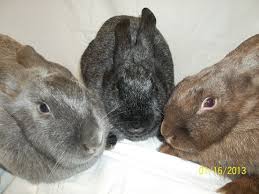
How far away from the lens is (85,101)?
7.11 feet

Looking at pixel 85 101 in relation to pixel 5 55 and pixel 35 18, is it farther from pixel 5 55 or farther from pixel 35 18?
pixel 35 18

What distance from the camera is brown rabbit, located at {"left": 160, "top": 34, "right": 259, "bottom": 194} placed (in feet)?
7.22

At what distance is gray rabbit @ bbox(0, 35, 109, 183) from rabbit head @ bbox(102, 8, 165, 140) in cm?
14

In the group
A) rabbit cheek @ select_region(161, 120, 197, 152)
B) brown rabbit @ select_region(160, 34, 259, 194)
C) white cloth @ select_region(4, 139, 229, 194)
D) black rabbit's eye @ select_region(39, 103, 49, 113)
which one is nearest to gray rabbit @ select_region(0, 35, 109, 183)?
black rabbit's eye @ select_region(39, 103, 49, 113)

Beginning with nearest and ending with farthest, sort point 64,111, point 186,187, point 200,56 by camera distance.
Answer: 1. point 64,111
2. point 186,187
3. point 200,56

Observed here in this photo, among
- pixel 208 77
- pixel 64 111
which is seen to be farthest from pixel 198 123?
pixel 64 111

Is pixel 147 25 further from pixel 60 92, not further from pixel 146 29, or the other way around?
pixel 60 92

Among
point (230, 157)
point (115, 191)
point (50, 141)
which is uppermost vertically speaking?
point (50, 141)

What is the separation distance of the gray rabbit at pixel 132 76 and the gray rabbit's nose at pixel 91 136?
339 mm

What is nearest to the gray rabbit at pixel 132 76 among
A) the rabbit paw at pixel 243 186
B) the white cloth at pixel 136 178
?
the white cloth at pixel 136 178

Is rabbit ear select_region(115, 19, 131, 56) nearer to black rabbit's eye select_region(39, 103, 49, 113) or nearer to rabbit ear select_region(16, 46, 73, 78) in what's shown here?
rabbit ear select_region(16, 46, 73, 78)

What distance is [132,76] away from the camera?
2.48 m

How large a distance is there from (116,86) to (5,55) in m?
0.73
